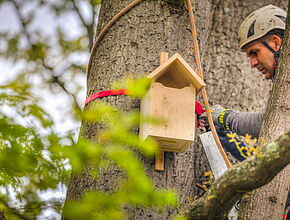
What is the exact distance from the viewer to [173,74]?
2.36 meters

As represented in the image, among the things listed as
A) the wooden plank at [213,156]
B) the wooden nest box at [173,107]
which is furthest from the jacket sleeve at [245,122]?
the wooden nest box at [173,107]

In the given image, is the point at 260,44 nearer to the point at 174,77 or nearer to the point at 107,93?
the point at 174,77

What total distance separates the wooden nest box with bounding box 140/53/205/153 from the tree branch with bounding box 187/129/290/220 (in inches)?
15.1

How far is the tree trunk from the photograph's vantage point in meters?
2.15

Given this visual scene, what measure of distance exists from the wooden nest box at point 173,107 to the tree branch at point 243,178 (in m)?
0.38

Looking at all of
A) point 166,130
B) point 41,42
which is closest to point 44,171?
point 166,130

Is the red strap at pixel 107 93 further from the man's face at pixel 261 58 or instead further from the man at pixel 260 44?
the man's face at pixel 261 58

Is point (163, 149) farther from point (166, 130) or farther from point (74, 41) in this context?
point (74, 41)

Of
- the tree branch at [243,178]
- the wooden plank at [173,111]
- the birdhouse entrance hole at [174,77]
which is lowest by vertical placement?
the tree branch at [243,178]

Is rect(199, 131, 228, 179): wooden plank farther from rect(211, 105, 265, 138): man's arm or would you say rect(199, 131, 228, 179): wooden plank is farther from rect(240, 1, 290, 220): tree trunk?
rect(240, 1, 290, 220): tree trunk

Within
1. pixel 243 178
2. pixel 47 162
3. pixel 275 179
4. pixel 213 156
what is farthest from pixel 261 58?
pixel 47 162

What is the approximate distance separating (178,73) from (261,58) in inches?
45.6

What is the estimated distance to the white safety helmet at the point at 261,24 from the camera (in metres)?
3.21

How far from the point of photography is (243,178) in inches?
68.2
